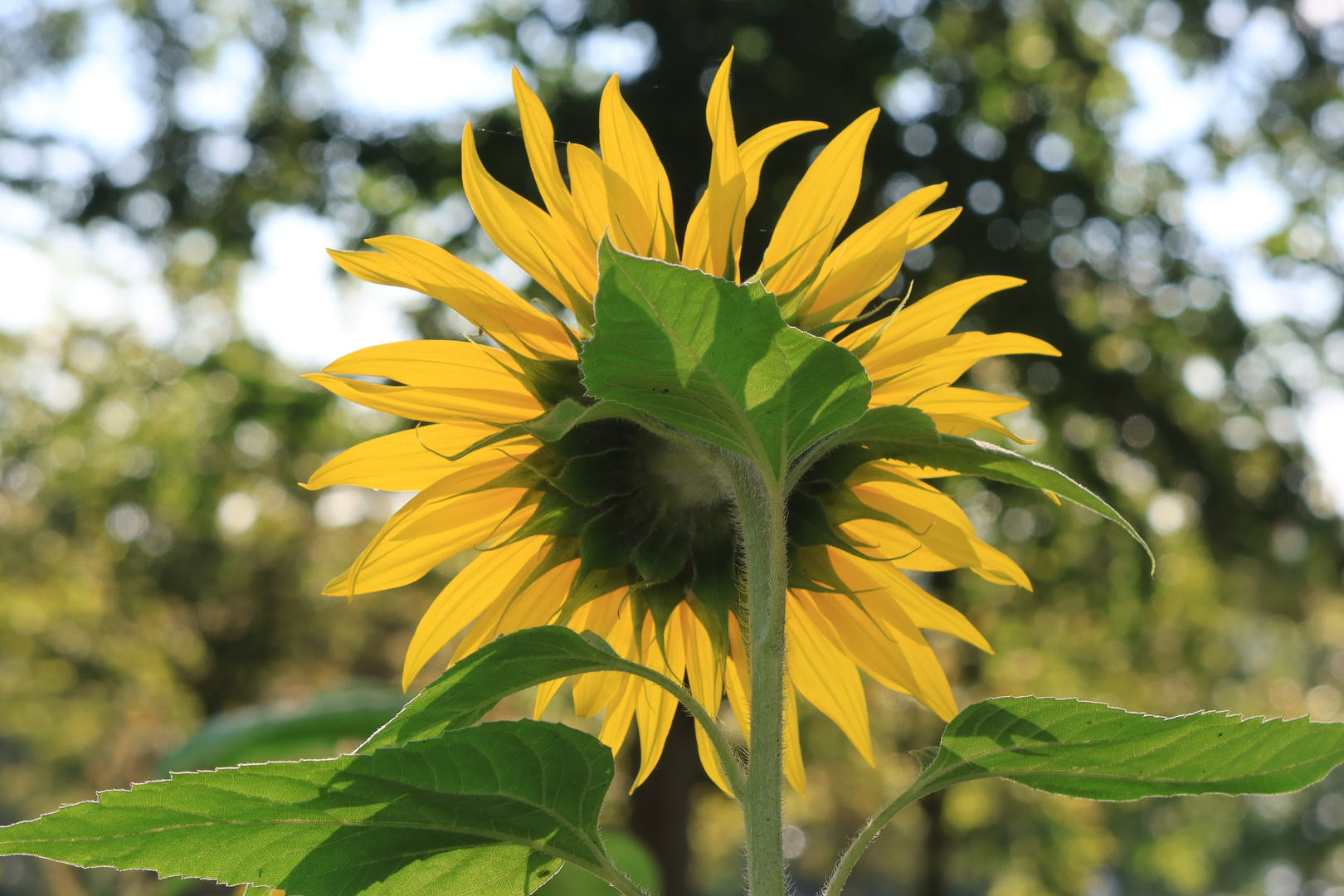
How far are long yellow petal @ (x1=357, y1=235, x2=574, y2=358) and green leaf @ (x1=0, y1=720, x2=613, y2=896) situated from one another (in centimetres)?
30

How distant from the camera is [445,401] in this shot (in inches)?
28.1

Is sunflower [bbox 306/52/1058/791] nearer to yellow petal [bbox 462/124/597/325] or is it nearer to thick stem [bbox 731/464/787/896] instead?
yellow petal [bbox 462/124/597/325]

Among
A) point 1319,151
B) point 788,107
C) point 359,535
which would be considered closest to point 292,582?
point 359,535

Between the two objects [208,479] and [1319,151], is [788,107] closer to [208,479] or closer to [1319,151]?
[1319,151]

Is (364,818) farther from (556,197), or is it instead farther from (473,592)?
(556,197)

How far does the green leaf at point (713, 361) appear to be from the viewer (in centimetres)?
42

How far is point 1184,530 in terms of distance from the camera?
6059 millimetres

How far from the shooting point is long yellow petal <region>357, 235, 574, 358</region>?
2.23ft

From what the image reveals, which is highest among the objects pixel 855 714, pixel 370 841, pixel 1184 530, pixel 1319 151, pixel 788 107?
pixel 1319 151

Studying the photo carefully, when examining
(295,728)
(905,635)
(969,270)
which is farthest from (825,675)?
(969,270)

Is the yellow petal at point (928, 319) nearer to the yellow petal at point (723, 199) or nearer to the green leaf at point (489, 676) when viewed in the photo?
the yellow petal at point (723, 199)

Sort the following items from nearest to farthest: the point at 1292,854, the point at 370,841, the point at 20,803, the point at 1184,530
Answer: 1. the point at 370,841
2. the point at 1184,530
3. the point at 1292,854
4. the point at 20,803

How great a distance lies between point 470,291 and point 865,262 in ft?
0.88

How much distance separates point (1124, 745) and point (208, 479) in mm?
6493
